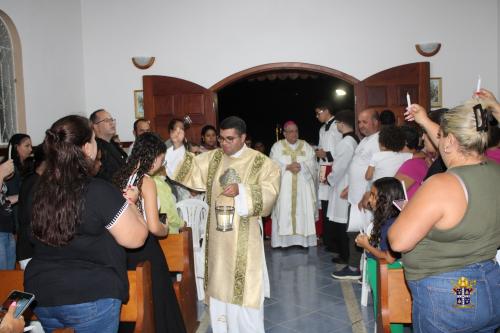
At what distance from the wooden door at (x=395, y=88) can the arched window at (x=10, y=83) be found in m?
4.76

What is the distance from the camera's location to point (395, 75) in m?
7.07

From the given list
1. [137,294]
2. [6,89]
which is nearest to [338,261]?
[137,294]

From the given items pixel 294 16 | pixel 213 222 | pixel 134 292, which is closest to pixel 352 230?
pixel 213 222

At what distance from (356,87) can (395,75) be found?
59 centimetres

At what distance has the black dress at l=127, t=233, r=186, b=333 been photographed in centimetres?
261

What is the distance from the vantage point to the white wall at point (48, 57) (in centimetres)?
625

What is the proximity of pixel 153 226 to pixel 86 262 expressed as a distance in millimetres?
746

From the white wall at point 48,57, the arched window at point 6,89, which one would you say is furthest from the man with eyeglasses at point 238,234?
the white wall at point 48,57

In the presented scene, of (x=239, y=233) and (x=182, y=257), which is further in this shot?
(x=239, y=233)

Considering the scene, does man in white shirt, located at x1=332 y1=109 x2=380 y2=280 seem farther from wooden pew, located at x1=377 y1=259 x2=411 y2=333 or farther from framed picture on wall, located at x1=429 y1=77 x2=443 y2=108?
framed picture on wall, located at x1=429 y1=77 x2=443 y2=108

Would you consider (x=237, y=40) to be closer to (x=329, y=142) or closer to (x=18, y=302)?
(x=329, y=142)

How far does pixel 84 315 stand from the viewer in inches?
74.2

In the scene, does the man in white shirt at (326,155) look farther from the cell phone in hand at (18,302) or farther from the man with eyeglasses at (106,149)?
the cell phone in hand at (18,302)

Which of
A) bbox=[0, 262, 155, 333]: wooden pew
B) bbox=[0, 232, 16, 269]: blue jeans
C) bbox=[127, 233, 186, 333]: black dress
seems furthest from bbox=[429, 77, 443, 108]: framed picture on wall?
bbox=[0, 262, 155, 333]: wooden pew
